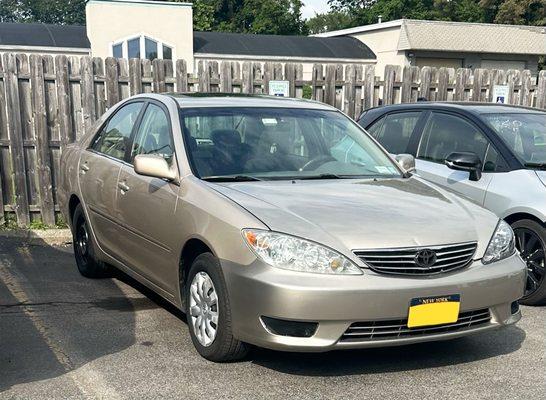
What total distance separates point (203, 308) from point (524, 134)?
369cm

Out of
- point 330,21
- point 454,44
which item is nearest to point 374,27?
point 454,44

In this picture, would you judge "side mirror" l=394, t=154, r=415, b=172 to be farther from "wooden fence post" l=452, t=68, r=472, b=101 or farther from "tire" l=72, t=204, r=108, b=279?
"wooden fence post" l=452, t=68, r=472, b=101

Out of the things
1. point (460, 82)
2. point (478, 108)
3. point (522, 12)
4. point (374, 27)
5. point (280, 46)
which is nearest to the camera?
point (478, 108)

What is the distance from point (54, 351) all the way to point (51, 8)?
95945mm

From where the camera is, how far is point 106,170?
5.28m

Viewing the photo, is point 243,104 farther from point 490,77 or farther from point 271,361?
point 490,77

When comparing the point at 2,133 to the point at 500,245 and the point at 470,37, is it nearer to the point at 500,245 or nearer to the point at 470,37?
the point at 500,245

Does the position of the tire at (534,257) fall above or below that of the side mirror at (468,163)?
below

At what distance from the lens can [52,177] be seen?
25.5ft

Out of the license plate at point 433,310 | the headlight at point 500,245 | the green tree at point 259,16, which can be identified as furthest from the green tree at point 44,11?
the license plate at point 433,310

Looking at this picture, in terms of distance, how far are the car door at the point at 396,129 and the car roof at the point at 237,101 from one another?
1529 mm

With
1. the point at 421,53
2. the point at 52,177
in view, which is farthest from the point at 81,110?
the point at 421,53

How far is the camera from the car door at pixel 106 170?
202 inches

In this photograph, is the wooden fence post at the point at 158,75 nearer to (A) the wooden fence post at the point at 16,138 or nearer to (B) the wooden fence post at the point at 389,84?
(A) the wooden fence post at the point at 16,138
